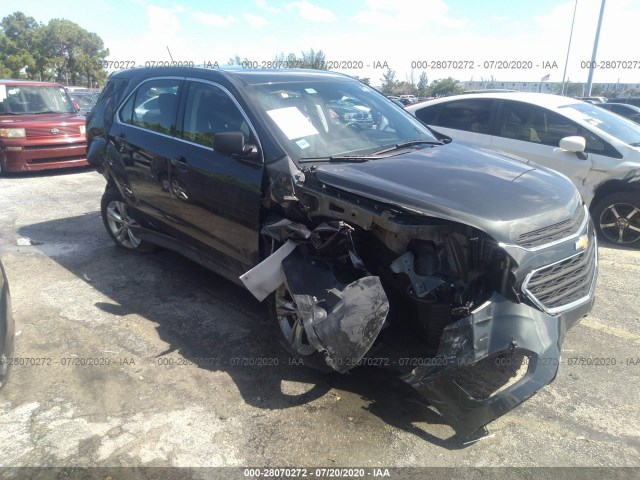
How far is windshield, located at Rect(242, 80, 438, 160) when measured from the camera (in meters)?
3.47

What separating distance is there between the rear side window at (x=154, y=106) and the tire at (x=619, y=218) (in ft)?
16.0

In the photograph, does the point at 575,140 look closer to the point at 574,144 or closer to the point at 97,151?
the point at 574,144

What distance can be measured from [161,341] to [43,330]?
40.4 inches

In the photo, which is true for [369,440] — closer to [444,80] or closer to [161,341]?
[161,341]

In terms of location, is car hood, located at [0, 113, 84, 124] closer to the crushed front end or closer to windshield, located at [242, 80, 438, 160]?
windshield, located at [242, 80, 438, 160]

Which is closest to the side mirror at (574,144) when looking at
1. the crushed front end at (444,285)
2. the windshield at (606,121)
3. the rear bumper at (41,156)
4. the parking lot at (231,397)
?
the windshield at (606,121)

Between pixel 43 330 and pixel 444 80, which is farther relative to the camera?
pixel 444 80

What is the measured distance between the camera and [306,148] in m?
3.41

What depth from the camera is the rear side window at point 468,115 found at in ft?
21.6

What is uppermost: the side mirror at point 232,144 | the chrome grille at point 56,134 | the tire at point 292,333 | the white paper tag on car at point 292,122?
the white paper tag on car at point 292,122

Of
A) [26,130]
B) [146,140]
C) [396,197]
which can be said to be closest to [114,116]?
[146,140]

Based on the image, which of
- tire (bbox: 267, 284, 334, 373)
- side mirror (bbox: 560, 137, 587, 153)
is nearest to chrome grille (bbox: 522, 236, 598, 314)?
tire (bbox: 267, 284, 334, 373)

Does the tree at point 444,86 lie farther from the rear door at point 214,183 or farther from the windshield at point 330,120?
the rear door at point 214,183

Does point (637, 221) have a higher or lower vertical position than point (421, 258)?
lower
